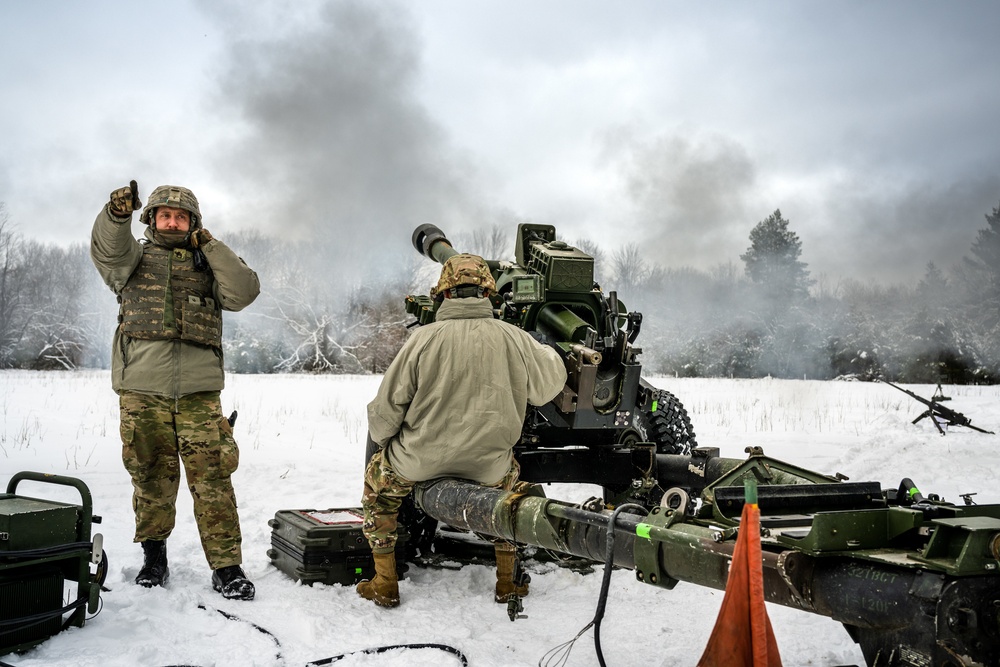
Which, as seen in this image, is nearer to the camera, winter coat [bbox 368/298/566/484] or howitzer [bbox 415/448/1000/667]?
howitzer [bbox 415/448/1000/667]

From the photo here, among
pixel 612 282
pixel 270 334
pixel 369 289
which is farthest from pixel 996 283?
pixel 270 334

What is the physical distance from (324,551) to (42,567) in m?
1.45

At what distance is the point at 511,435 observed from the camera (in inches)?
167

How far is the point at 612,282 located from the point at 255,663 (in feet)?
75.5

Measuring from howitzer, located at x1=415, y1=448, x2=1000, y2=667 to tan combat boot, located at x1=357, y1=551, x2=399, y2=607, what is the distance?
44.9 inches

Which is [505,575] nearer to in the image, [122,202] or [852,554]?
[852,554]

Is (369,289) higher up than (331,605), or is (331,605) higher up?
(369,289)

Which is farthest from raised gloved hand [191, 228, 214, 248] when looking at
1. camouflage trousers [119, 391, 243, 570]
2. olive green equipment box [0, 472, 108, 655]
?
olive green equipment box [0, 472, 108, 655]

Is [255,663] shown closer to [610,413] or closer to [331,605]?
[331,605]

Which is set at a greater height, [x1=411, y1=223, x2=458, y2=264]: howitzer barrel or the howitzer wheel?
[x1=411, y1=223, x2=458, y2=264]: howitzer barrel

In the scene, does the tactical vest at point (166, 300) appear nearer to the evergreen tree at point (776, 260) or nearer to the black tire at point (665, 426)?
the black tire at point (665, 426)

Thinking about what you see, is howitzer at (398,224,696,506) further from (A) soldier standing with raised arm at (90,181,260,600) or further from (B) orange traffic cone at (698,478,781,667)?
(B) orange traffic cone at (698,478,781,667)

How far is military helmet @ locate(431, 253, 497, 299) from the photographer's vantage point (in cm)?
433

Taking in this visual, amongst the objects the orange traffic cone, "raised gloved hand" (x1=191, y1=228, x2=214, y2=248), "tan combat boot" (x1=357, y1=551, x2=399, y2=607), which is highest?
"raised gloved hand" (x1=191, y1=228, x2=214, y2=248)
